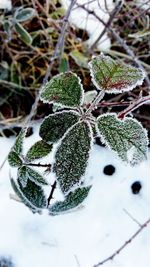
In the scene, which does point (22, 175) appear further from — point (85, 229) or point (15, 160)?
point (85, 229)

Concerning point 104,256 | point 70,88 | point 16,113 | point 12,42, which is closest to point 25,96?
point 16,113

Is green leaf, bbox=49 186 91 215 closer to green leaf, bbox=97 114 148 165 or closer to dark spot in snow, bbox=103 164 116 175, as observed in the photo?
green leaf, bbox=97 114 148 165

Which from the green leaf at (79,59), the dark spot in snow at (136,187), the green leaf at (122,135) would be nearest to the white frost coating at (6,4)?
the green leaf at (79,59)

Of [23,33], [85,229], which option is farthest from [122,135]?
[23,33]

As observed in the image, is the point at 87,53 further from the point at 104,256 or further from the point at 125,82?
the point at 125,82

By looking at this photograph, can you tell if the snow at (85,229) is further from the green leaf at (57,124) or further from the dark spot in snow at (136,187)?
the green leaf at (57,124)

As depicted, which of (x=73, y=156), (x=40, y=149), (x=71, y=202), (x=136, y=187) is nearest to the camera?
(x=73, y=156)

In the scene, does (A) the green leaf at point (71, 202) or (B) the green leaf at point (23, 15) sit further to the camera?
(B) the green leaf at point (23, 15)
